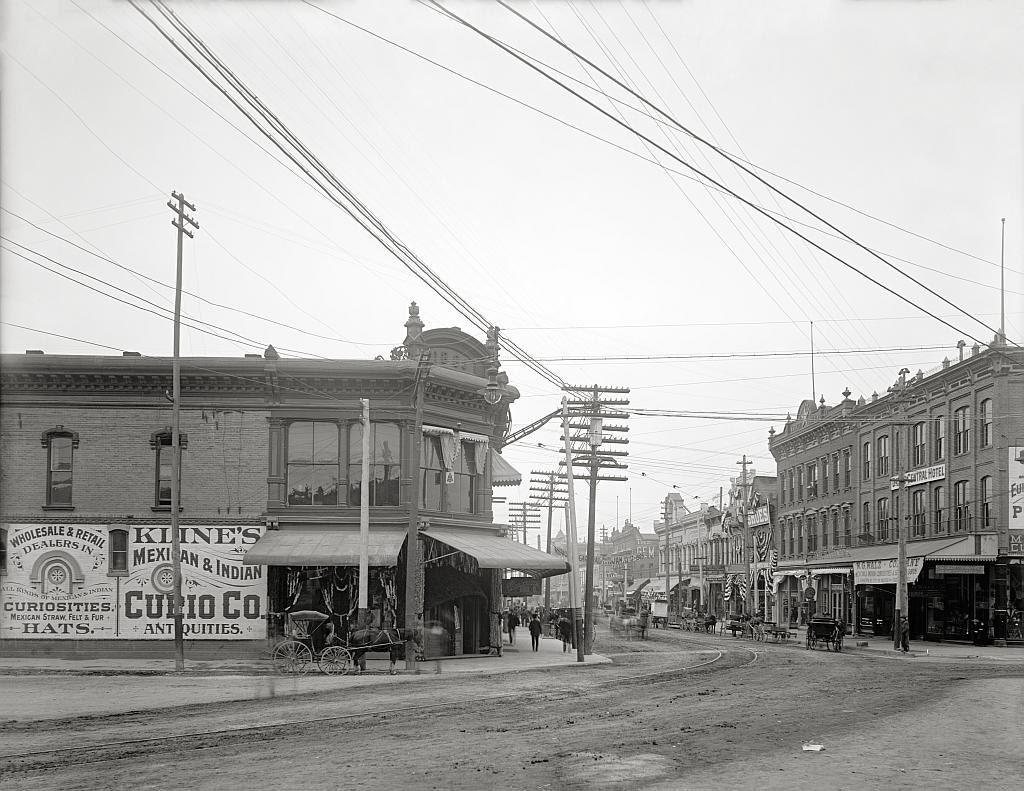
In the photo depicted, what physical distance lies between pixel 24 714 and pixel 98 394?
1564 centimetres

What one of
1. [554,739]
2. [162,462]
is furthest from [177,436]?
[554,739]

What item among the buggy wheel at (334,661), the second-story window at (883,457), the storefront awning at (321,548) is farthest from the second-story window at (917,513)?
the buggy wheel at (334,661)

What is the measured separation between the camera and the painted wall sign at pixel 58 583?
3178cm

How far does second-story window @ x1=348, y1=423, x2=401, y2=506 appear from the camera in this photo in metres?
32.7

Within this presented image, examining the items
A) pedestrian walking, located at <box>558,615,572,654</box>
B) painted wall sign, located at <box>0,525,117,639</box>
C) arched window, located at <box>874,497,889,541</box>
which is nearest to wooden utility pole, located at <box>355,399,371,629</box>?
painted wall sign, located at <box>0,525,117,639</box>

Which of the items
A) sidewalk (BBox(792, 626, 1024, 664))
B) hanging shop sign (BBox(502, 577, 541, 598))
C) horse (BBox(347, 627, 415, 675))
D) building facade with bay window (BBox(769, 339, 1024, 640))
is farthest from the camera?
hanging shop sign (BBox(502, 577, 541, 598))

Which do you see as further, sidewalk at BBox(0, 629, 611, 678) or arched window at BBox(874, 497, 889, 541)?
arched window at BBox(874, 497, 889, 541)

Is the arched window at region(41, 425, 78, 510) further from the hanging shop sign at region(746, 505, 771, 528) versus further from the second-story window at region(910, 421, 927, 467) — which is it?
the hanging shop sign at region(746, 505, 771, 528)

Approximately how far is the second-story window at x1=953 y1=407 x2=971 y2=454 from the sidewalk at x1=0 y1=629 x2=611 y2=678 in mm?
20158

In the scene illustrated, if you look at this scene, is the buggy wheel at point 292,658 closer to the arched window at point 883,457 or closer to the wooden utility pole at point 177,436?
the wooden utility pole at point 177,436

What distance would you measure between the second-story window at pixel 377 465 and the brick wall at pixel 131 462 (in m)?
2.59

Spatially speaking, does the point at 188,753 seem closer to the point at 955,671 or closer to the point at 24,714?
the point at 24,714

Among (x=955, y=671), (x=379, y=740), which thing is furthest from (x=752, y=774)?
(x=955, y=671)

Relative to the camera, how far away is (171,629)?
31891 millimetres
